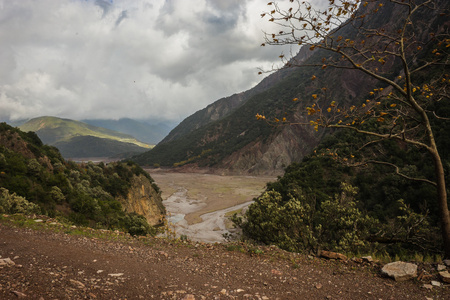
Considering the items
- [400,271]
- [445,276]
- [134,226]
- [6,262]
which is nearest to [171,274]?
[6,262]

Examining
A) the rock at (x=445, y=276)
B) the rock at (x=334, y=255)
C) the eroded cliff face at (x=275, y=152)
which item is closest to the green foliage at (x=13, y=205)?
the rock at (x=334, y=255)

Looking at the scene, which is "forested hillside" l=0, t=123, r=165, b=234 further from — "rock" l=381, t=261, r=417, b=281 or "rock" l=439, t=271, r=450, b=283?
"rock" l=439, t=271, r=450, b=283

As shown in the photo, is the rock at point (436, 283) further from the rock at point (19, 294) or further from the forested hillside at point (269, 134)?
the forested hillside at point (269, 134)

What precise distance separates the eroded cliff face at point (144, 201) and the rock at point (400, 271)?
33.9 m

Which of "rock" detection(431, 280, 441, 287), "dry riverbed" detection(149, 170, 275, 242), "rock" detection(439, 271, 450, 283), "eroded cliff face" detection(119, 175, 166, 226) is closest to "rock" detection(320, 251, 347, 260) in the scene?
"rock" detection(431, 280, 441, 287)

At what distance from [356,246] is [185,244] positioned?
23.6 ft

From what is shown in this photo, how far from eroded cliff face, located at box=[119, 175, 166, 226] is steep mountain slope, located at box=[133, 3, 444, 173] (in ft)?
159

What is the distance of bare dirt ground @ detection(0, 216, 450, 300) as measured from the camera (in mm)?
4637

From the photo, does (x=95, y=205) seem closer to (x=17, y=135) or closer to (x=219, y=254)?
(x=17, y=135)

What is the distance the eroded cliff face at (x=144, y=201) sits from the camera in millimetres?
36206

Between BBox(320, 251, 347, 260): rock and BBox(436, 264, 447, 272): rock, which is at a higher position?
BBox(436, 264, 447, 272): rock

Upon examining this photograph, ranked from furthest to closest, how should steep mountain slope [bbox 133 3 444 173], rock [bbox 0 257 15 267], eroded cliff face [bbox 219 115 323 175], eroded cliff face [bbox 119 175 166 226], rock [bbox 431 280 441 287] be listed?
1. eroded cliff face [bbox 219 115 323 175]
2. steep mountain slope [bbox 133 3 444 173]
3. eroded cliff face [bbox 119 175 166 226]
4. rock [bbox 431 280 441 287]
5. rock [bbox 0 257 15 267]

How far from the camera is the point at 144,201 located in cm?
3994

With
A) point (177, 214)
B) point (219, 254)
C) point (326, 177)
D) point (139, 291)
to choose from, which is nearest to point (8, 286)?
point (139, 291)
